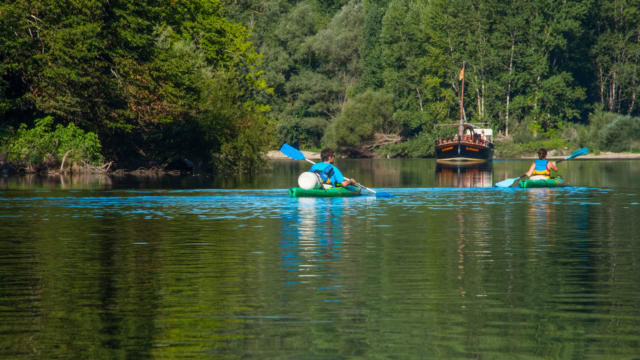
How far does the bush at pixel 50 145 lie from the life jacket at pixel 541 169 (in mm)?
21580

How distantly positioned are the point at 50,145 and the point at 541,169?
24.1 meters

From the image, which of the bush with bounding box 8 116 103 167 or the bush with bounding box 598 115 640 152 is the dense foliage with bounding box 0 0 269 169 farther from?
the bush with bounding box 598 115 640 152

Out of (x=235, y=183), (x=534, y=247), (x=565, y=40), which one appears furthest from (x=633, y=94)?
(x=534, y=247)

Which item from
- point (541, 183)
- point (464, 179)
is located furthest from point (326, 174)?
point (464, 179)

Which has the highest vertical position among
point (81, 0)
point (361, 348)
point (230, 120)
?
point (81, 0)

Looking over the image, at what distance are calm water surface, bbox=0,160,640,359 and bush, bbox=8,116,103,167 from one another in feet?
73.3

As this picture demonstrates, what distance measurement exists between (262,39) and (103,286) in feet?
356

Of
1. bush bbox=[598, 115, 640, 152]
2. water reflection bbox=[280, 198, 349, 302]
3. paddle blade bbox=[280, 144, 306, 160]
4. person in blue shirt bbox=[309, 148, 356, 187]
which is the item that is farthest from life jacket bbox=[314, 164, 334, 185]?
bush bbox=[598, 115, 640, 152]

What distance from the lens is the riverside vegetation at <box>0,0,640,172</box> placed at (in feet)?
168

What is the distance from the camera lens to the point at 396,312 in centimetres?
998

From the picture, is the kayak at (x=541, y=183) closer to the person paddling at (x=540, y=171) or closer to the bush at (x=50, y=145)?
the person paddling at (x=540, y=171)

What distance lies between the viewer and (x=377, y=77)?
4466 inches

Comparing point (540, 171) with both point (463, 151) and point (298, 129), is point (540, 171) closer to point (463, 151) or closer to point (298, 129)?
point (463, 151)

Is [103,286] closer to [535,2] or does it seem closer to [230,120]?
[230,120]
